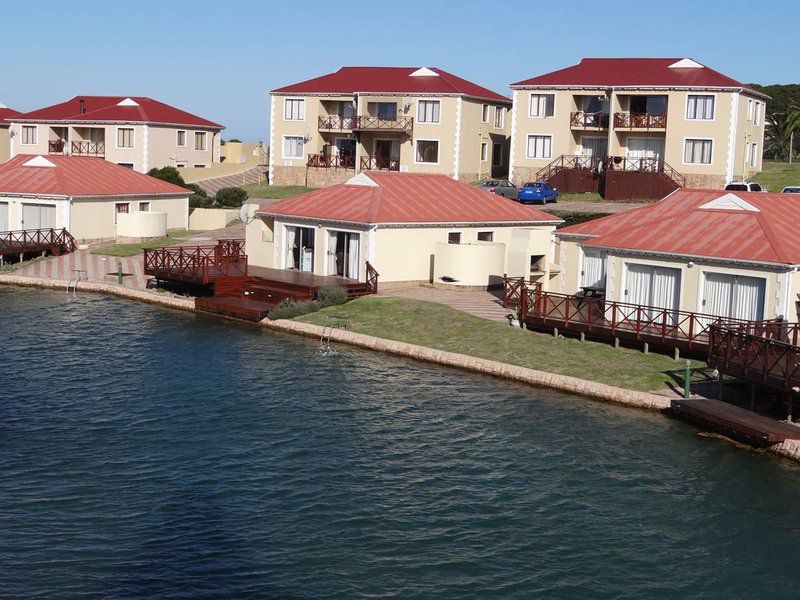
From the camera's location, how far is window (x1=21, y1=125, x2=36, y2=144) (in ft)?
306

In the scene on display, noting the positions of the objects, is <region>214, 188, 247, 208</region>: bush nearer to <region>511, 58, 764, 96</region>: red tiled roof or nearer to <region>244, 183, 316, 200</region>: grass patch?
<region>244, 183, 316, 200</region>: grass patch

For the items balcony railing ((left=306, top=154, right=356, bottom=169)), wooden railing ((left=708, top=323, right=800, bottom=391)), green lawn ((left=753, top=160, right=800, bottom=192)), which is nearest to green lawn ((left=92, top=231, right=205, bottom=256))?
balcony railing ((left=306, top=154, right=356, bottom=169))

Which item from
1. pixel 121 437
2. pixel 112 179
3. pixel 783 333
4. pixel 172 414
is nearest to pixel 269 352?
pixel 172 414

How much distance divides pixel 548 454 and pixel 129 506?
10.7 metres

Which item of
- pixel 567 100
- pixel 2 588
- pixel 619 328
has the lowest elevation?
pixel 2 588

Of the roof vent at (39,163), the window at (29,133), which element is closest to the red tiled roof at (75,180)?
the roof vent at (39,163)

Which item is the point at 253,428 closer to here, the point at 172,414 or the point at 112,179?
the point at 172,414

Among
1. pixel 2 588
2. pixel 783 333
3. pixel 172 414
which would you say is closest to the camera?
pixel 2 588

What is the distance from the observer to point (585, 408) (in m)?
32.3

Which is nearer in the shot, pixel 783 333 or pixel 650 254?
pixel 783 333

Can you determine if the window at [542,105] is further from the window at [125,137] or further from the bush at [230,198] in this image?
the window at [125,137]

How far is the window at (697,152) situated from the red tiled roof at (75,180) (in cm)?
3219

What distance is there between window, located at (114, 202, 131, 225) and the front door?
158 inches

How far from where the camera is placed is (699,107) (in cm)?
6938
